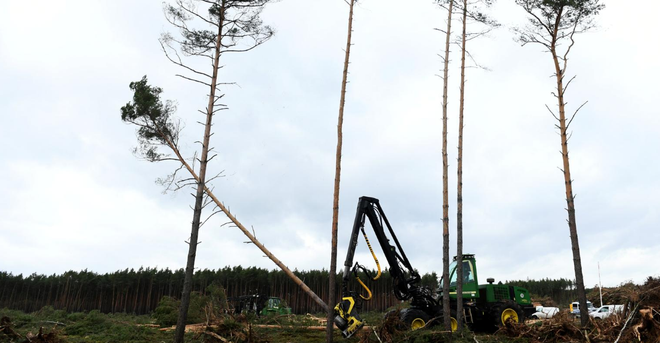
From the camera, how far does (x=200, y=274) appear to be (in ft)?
170

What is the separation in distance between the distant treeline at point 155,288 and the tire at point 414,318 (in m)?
32.5

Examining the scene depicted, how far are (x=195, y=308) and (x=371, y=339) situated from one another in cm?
1063

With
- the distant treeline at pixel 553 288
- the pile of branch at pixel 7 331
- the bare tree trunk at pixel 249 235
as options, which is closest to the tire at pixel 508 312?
the bare tree trunk at pixel 249 235

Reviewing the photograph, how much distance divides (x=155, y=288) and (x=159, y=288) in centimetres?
53

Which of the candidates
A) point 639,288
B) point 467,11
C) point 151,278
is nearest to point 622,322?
point 639,288

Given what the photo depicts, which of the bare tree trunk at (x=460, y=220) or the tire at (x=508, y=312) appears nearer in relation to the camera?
the bare tree trunk at (x=460, y=220)

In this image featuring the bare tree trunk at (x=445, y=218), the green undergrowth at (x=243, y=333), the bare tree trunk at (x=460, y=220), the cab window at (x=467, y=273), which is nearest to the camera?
the green undergrowth at (x=243, y=333)

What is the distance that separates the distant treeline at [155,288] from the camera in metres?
49.4

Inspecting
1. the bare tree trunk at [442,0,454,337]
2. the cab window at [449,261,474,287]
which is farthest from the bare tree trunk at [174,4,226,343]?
the cab window at [449,261,474,287]

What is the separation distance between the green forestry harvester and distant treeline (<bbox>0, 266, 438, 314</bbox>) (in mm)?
31302

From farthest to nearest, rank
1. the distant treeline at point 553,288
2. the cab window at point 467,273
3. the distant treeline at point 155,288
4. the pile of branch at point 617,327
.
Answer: the distant treeline at point 553,288
the distant treeline at point 155,288
the cab window at point 467,273
the pile of branch at point 617,327

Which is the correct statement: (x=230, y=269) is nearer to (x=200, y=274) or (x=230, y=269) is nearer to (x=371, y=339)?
(x=200, y=274)

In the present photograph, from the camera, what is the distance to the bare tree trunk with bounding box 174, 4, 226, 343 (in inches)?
557

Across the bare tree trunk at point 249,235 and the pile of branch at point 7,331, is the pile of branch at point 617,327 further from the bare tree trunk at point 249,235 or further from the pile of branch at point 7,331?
the pile of branch at point 7,331
